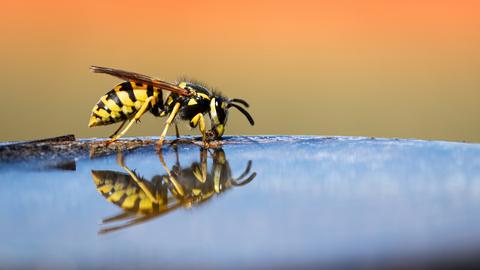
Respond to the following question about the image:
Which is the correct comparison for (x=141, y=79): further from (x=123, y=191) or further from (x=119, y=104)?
(x=123, y=191)

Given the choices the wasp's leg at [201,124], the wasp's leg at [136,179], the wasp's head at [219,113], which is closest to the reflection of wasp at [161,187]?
the wasp's leg at [136,179]

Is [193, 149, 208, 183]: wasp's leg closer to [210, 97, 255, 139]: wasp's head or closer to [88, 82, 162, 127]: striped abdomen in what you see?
[210, 97, 255, 139]: wasp's head

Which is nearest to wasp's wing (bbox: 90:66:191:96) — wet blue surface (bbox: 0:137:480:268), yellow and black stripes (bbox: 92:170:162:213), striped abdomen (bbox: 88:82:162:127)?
striped abdomen (bbox: 88:82:162:127)

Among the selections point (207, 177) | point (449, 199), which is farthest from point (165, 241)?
point (207, 177)

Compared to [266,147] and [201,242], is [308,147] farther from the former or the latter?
[201,242]

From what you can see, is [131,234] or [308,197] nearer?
[131,234]

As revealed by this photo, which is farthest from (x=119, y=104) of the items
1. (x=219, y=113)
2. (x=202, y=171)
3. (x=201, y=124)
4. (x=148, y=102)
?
(x=202, y=171)

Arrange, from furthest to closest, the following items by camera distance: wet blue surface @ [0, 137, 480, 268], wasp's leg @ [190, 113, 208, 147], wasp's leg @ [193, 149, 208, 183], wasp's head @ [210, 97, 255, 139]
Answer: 1. wasp's head @ [210, 97, 255, 139]
2. wasp's leg @ [190, 113, 208, 147]
3. wasp's leg @ [193, 149, 208, 183]
4. wet blue surface @ [0, 137, 480, 268]
